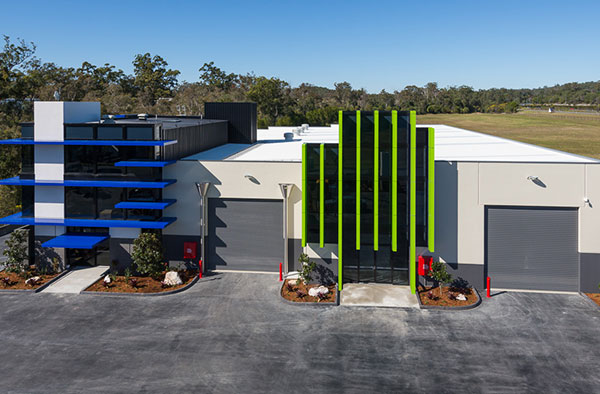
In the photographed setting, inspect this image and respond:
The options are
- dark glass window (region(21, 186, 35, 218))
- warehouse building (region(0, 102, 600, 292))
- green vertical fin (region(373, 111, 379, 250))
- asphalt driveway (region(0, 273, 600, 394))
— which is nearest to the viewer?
asphalt driveway (region(0, 273, 600, 394))

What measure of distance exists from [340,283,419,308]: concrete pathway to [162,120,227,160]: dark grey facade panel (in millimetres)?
11653

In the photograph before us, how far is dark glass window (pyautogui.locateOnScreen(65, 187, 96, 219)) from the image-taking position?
85.4 ft

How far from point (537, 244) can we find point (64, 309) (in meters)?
21.9

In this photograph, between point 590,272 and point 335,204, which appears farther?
point 335,204

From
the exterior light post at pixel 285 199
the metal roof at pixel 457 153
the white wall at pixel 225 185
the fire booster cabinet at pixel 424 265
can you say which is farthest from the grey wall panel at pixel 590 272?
the exterior light post at pixel 285 199

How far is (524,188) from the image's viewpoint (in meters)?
23.5

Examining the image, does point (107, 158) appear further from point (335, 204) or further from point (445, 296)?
point (445, 296)

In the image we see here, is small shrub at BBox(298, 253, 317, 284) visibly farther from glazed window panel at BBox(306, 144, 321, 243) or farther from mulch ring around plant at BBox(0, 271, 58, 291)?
mulch ring around plant at BBox(0, 271, 58, 291)

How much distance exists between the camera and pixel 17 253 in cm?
2539

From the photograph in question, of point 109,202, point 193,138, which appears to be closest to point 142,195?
point 109,202

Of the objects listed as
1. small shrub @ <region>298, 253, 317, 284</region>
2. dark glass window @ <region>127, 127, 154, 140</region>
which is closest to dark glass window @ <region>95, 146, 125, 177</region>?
dark glass window @ <region>127, 127, 154, 140</region>

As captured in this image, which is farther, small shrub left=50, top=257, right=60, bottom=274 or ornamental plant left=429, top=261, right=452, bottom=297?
small shrub left=50, top=257, right=60, bottom=274

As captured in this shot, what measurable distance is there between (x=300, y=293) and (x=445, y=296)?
261 inches

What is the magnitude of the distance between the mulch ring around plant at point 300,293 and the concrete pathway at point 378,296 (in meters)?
0.55
